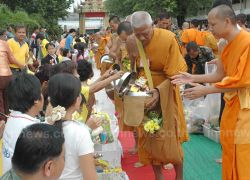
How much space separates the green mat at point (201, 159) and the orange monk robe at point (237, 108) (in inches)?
41.7

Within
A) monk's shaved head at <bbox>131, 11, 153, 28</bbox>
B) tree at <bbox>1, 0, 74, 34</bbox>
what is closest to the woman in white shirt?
monk's shaved head at <bbox>131, 11, 153, 28</bbox>

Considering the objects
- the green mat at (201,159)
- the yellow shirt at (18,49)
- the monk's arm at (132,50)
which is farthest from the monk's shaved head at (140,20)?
the yellow shirt at (18,49)

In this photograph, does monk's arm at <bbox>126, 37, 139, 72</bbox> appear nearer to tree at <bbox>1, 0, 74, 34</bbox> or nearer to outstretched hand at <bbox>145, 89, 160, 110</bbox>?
outstretched hand at <bbox>145, 89, 160, 110</bbox>

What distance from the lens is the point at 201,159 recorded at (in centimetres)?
491

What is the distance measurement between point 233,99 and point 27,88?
167 cm

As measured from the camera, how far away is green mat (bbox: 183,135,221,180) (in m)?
4.39

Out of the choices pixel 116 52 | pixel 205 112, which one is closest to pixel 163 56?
pixel 116 52

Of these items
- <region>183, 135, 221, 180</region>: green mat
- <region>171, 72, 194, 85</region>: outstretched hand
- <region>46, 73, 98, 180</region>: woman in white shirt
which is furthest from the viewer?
<region>183, 135, 221, 180</region>: green mat

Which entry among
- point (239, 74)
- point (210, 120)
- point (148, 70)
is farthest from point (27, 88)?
point (210, 120)

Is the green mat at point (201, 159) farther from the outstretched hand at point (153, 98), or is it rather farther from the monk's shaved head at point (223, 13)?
the monk's shaved head at point (223, 13)

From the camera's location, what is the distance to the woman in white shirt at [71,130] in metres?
2.34

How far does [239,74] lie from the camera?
3064 millimetres

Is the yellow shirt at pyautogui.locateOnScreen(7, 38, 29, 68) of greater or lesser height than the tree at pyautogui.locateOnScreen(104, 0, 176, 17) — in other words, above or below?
below

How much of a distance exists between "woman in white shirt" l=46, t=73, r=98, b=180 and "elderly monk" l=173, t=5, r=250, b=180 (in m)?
1.12
